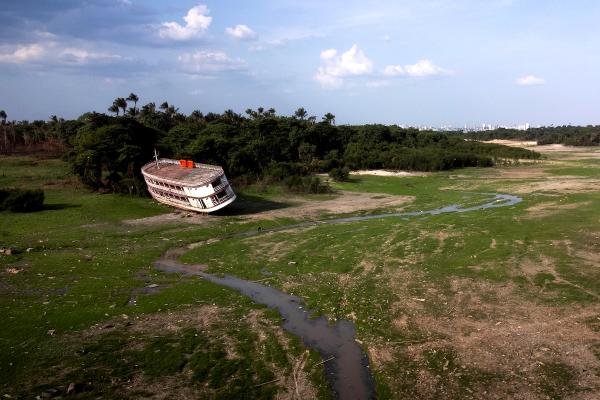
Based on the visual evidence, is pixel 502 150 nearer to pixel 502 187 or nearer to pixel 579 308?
pixel 502 187

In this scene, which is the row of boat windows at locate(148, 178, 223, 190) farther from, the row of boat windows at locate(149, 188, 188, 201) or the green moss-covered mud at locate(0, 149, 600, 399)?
the green moss-covered mud at locate(0, 149, 600, 399)

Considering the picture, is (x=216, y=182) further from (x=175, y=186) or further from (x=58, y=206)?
(x=58, y=206)

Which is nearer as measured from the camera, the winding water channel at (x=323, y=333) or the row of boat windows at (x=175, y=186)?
the winding water channel at (x=323, y=333)

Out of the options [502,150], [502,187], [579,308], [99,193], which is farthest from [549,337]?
[502,150]

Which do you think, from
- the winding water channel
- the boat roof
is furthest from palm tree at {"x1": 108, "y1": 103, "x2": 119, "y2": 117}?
the winding water channel

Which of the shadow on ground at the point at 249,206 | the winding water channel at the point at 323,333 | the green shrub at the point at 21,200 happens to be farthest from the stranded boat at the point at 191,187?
the winding water channel at the point at 323,333

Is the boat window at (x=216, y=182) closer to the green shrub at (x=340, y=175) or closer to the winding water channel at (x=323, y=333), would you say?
the winding water channel at (x=323, y=333)
